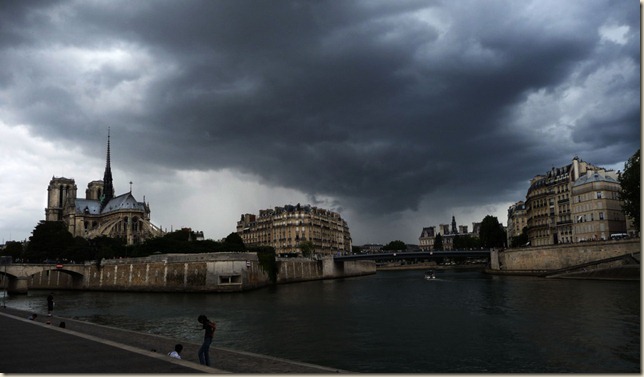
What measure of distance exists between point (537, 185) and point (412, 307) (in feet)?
247

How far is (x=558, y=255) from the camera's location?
2982 inches

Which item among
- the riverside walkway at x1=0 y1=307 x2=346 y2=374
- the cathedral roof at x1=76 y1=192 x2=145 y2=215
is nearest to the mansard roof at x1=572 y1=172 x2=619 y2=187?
the riverside walkway at x1=0 y1=307 x2=346 y2=374

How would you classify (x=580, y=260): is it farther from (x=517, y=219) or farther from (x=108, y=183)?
(x=108, y=183)

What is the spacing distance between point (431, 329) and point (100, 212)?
16341cm

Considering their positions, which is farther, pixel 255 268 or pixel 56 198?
pixel 56 198

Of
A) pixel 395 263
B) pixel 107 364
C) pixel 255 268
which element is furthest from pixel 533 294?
pixel 395 263

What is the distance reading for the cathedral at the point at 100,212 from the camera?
14625cm

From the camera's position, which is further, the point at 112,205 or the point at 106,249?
the point at 112,205

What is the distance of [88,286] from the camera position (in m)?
80.8

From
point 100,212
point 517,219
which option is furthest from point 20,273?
point 517,219

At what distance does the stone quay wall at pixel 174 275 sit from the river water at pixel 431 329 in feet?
53.3

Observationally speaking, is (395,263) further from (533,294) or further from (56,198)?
(533,294)

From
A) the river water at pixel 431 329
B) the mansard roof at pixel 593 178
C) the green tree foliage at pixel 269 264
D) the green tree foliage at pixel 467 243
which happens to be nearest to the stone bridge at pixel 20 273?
the green tree foliage at pixel 269 264

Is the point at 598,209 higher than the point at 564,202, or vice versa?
the point at 564,202
